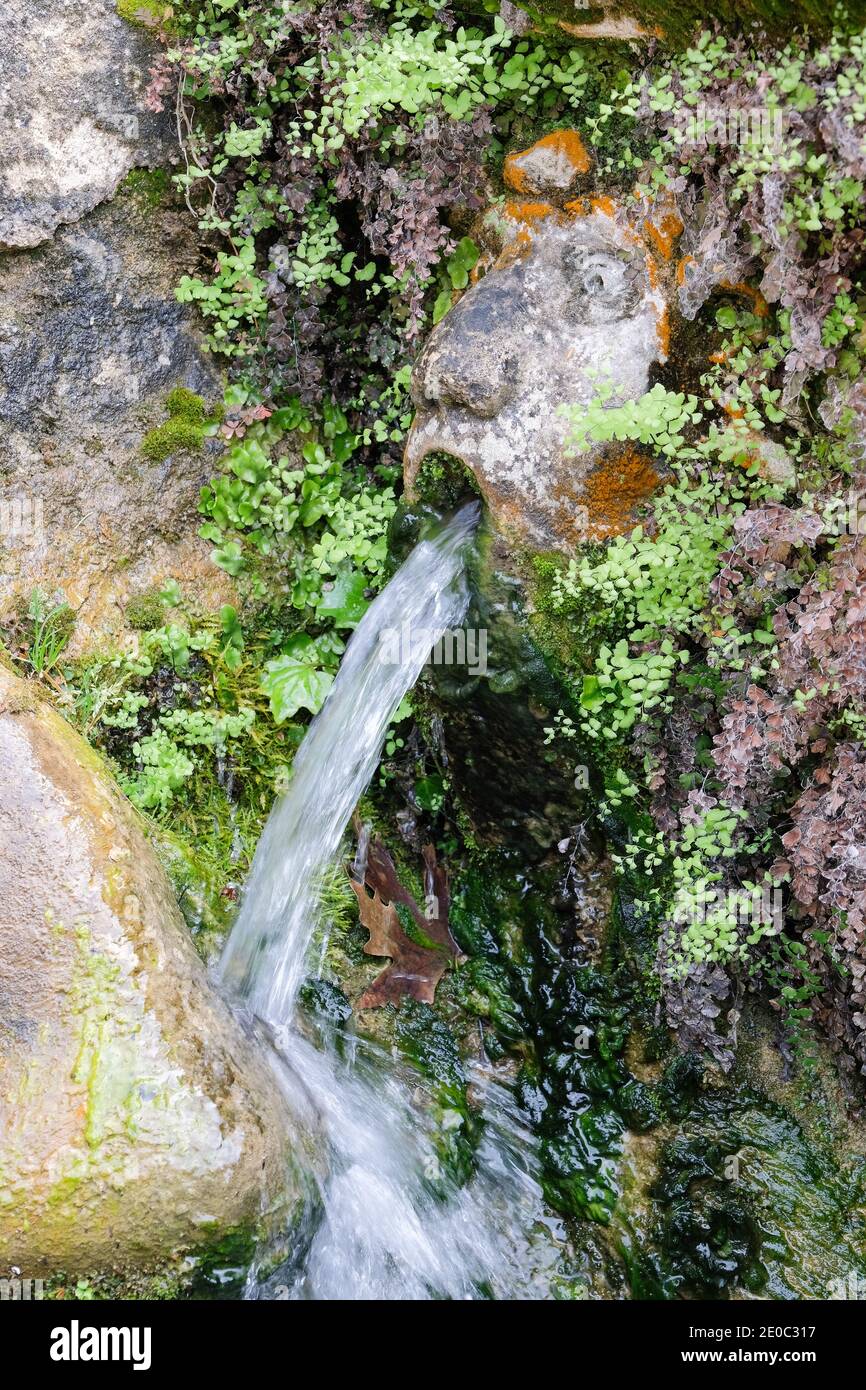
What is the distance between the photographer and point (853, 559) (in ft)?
9.37

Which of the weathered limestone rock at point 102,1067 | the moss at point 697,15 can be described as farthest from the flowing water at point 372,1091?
the moss at point 697,15

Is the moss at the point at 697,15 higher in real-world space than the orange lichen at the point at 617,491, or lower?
higher

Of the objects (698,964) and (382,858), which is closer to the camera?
(698,964)

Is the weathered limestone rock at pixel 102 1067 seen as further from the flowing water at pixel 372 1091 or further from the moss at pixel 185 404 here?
the moss at pixel 185 404

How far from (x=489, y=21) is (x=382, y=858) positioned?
286 centimetres

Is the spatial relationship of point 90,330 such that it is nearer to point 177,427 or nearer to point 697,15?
point 177,427

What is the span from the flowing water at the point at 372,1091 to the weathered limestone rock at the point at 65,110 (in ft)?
5.82

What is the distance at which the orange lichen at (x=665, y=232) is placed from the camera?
316 centimetres

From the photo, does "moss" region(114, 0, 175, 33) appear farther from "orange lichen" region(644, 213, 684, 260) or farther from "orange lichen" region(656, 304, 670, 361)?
"orange lichen" region(656, 304, 670, 361)

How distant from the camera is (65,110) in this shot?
370cm

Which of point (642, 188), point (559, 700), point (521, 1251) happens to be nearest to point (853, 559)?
point (559, 700)

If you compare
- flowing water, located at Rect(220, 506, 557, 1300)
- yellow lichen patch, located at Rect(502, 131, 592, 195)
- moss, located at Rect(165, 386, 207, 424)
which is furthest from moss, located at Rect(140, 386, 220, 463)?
yellow lichen patch, located at Rect(502, 131, 592, 195)
